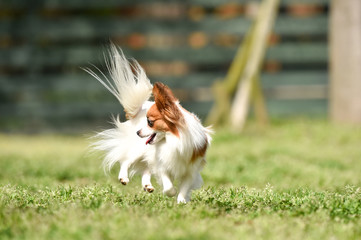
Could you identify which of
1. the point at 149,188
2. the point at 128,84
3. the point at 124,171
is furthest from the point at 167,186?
the point at 128,84

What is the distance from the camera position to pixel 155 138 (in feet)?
13.2

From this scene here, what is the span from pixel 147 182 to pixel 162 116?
→ 63 cm

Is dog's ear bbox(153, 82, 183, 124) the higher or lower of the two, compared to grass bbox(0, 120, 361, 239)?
higher

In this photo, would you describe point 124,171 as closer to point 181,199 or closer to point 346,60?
point 181,199

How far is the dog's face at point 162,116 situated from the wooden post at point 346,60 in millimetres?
6282

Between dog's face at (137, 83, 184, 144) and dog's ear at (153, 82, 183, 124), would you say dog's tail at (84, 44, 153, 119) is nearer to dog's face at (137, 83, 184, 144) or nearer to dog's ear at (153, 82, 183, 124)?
dog's face at (137, 83, 184, 144)

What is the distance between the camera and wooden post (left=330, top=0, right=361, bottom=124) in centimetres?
953

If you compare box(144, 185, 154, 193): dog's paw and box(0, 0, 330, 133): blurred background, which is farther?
box(0, 0, 330, 133): blurred background

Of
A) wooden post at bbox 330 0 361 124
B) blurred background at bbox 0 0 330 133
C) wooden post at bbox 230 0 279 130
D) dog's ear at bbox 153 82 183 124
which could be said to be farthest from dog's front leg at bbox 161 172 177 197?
blurred background at bbox 0 0 330 133

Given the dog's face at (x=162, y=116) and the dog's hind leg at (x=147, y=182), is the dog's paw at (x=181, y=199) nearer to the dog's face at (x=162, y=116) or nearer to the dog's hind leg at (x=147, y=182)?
the dog's hind leg at (x=147, y=182)

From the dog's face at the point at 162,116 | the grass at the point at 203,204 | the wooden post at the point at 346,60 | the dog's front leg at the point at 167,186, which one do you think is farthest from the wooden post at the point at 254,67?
the dog's face at the point at 162,116

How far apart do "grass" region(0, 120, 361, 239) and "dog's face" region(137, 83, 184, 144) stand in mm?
Result: 466

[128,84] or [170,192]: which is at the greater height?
[128,84]

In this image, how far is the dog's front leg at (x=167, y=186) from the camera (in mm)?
4066
